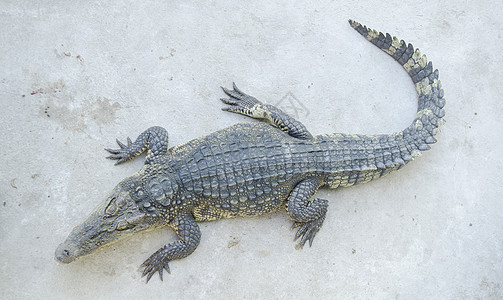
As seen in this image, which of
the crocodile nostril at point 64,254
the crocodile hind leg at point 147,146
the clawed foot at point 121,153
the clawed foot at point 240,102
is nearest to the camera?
the crocodile nostril at point 64,254

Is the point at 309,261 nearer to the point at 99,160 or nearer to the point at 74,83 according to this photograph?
the point at 99,160

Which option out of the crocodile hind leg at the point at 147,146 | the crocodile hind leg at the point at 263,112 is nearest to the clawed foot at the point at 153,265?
the crocodile hind leg at the point at 147,146

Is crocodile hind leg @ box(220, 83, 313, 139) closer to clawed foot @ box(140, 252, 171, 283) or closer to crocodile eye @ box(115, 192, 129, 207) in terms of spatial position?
crocodile eye @ box(115, 192, 129, 207)

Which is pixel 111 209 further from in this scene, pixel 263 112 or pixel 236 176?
pixel 263 112

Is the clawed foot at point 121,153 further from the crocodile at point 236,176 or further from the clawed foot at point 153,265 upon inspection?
the clawed foot at point 153,265

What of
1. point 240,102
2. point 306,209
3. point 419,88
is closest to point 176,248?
point 306,209

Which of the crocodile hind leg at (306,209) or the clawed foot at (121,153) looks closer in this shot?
the crocodile hind leg at (306,209)
